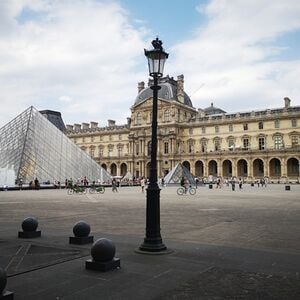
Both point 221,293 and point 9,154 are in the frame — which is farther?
point 9,154

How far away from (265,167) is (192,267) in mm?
61311

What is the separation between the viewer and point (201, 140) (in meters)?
73.4

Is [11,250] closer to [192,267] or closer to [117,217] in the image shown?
[192,267]

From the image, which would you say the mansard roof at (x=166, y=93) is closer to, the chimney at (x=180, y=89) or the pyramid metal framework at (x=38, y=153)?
the chimney at (x=180, y=89)

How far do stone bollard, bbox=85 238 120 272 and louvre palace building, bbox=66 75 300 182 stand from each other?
59.1 metres

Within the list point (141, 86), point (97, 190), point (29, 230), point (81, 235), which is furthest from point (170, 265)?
point (141, 86)

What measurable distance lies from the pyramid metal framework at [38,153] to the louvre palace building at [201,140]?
93.0ft

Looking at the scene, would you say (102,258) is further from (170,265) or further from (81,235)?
(81,235)

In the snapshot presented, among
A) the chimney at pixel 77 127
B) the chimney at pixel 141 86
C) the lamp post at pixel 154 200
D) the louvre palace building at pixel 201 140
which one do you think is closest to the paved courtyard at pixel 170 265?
the lamp post at pixel 154 200

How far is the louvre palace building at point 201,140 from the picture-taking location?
6412 centimetres

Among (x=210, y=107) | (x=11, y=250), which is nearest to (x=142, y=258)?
(x=11, y=250)

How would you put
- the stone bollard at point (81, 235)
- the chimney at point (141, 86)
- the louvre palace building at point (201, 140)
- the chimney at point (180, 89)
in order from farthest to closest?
1. the chimney at point (141, 86)
2. the chimney at point (180, 89)
3. the louvre palace building at point (201, 140)
4. the stone bollard at point (81, 235)

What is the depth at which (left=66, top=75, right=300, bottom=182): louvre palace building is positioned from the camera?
210 ft

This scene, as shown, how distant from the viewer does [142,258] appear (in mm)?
6203
